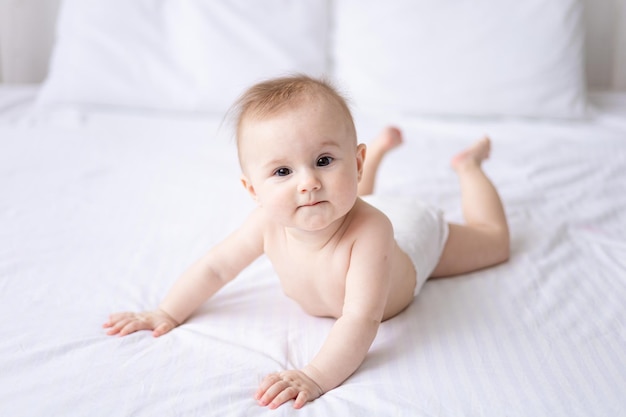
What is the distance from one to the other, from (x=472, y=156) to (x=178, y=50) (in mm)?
1035

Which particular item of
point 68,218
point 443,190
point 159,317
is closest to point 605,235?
point 443,190

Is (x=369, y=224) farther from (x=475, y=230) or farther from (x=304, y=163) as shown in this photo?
(x=475, y=230)

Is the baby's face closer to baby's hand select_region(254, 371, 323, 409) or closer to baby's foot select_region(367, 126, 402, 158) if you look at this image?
baby's hand select_region(254, 371, 323, 409)

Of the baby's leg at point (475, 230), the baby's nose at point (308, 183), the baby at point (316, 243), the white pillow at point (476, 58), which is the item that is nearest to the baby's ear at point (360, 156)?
the baby at point (316, 243)

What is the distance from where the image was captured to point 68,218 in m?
1.57

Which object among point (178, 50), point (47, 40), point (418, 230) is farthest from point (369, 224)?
point (47, 40)

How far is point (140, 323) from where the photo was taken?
116 cm

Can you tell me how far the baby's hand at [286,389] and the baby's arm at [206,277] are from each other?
0.25 meters

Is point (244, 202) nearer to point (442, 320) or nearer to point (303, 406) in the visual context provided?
point (442, 320)

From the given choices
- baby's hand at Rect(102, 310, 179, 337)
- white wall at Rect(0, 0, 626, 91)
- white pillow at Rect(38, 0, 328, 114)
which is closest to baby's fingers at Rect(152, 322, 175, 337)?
baby's hand at Rect(102, 310, 179, 337)

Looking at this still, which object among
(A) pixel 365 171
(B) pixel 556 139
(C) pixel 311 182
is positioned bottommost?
(B) pixel 556 139

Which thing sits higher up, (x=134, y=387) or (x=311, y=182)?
(x=311, y=182)

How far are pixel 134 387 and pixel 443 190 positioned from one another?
0.93 m

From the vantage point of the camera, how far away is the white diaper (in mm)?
1266
